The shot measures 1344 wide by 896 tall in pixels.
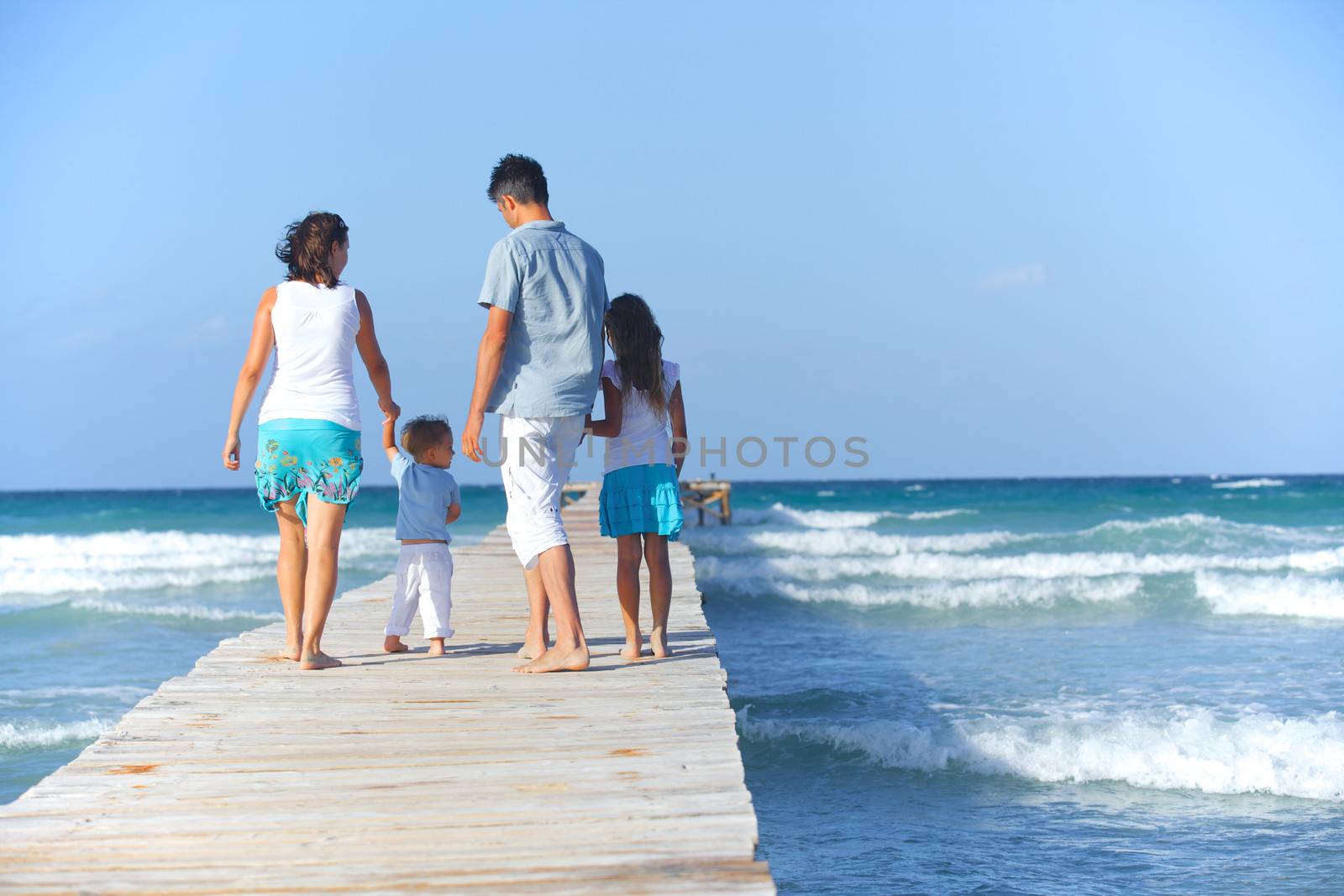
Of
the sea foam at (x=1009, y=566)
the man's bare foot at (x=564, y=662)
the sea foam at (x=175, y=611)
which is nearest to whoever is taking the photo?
the man's bare foot at (x=564, y=662)

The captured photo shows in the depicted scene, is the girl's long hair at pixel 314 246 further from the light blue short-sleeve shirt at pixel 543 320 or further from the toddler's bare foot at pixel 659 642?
the toddler's bare foot at pixel 659 642

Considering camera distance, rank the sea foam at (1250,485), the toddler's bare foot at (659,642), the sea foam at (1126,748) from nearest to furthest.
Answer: the toddler's bare foot at (659,642) < the sea foam at (1126,748) < the sea foam at (1250,485)

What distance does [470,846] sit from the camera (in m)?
2.54

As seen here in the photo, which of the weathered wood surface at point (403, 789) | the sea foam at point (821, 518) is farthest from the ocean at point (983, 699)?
the sea foam at point (821, 518)

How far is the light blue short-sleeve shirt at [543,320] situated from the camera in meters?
3.99

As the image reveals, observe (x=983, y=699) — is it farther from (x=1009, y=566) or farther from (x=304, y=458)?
(x=1009, y=566)

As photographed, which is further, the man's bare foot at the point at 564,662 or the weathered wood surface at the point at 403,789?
the man's bare foot at the point at 564,662

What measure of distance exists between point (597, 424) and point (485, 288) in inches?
29.0

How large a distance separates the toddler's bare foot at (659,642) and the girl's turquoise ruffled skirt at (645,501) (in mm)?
409

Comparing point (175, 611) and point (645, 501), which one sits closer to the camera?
point (645, 501)

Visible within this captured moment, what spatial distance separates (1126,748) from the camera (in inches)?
228

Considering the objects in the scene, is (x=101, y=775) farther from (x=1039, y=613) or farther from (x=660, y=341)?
(x=1039, y=613)

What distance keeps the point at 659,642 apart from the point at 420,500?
1.29 meters

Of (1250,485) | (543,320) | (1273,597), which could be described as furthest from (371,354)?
(1250,485)
